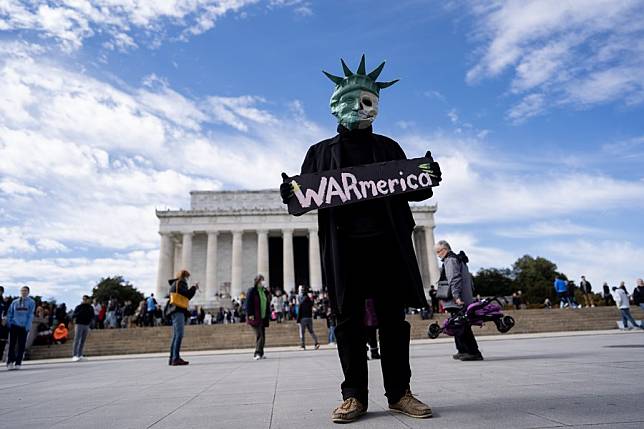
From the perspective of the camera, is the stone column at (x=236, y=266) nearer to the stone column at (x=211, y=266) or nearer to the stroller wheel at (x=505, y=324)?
the stone column at (x=211, y=266)

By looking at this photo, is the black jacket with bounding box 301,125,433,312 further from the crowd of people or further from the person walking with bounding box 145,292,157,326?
the person walking with bounding box 145,292,157,326

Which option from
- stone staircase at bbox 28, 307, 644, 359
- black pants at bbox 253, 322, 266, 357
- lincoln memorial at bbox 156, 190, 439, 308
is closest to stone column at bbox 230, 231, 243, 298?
lincoln memorial at bbox 156, 190, 439, 308

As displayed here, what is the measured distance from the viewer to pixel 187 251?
5344 cm

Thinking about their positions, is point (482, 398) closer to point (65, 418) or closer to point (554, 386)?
point (554, 386)

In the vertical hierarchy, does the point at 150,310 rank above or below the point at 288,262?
below

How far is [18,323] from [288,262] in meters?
Answer: 41.9

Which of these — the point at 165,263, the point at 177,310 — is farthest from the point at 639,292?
the point at 165,263

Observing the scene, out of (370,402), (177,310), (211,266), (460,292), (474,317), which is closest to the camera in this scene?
(370,402)

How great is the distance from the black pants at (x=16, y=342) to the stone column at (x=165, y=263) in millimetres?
37963

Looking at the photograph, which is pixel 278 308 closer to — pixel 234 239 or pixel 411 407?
pixel 234 239

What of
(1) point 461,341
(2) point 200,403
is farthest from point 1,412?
(1) point 461,341

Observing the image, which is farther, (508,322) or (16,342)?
(16,342)

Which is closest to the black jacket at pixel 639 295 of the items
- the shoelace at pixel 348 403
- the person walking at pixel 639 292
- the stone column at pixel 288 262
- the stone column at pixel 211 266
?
the person walking at pixel 639 292

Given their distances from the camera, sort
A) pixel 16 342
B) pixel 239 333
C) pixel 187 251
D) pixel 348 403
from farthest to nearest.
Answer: pixel 187 251 → pixel 239 333 → pixel 16 342 → pixel 348 403
